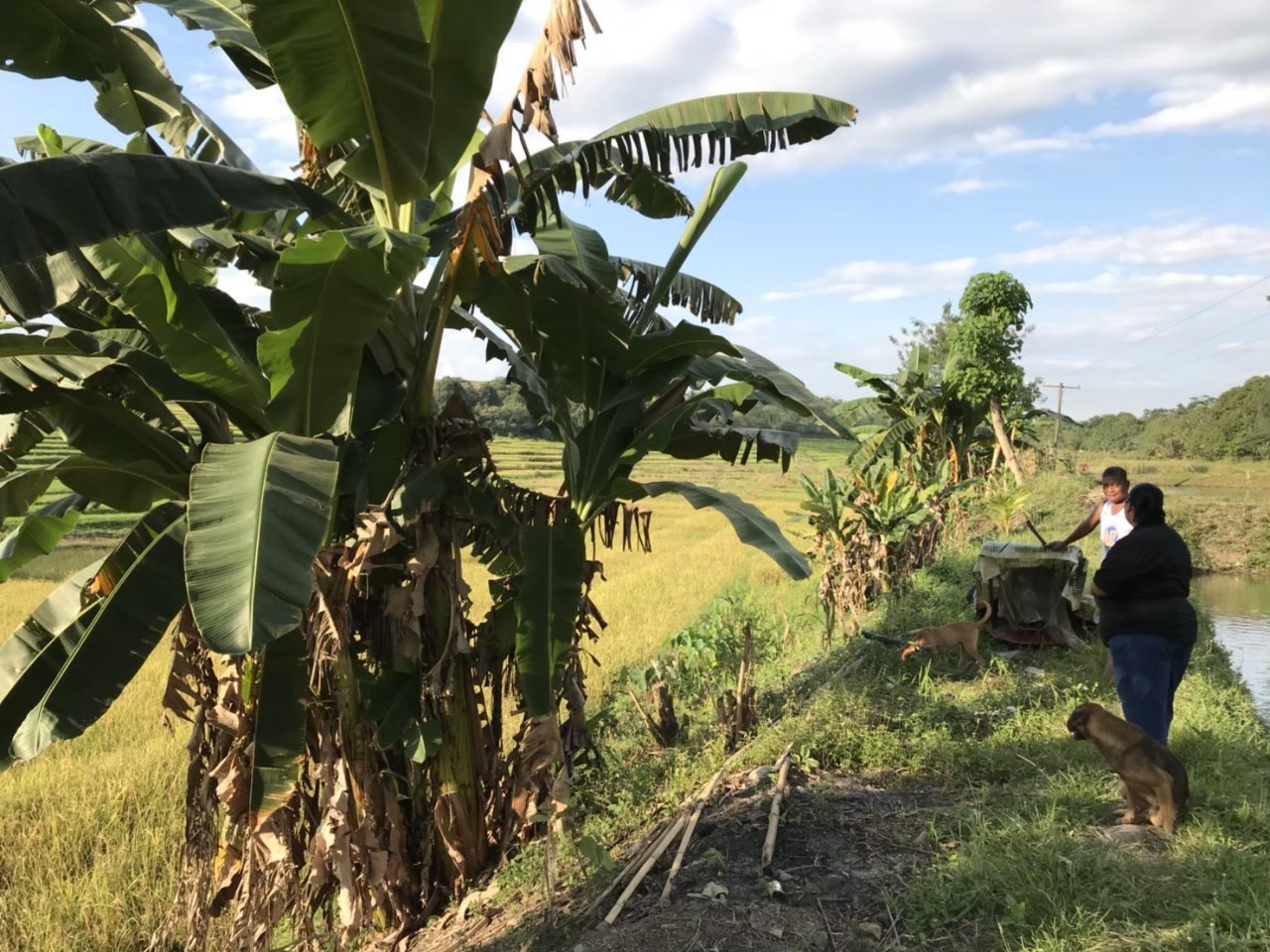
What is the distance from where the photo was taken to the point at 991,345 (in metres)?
15.8

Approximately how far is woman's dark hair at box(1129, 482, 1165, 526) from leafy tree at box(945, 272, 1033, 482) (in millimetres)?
10296

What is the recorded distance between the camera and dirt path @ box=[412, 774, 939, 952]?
3498 mm

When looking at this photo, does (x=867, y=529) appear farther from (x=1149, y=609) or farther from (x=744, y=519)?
(x=744, y=519)

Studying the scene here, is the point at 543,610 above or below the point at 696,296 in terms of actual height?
below

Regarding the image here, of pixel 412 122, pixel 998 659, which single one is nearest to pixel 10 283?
A: pixel 412 122

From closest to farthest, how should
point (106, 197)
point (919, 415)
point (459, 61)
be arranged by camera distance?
point (106, 197)
point (459, 61)
point (919, 415)

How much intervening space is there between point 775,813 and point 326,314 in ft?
9.68

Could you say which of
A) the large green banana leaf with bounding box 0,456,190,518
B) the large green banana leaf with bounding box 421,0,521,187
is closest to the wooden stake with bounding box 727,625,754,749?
the large green banana leaf with bounding box 0,456,190,518

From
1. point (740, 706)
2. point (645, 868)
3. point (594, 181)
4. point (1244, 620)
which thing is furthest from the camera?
point (1244, 620)

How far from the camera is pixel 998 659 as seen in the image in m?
7.18

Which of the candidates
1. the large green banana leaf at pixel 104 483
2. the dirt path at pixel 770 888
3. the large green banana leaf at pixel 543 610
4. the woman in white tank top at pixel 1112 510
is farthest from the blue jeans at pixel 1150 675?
the large green banana leaf at pixel 104 483

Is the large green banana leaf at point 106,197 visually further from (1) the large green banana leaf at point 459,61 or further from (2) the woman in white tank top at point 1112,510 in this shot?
(2) the woman in white tank top at point 1112,510

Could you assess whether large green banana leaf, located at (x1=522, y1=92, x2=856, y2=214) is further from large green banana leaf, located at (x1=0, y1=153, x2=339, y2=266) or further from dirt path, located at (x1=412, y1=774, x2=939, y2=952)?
dirt path, located at (x1=412, y1=774, x2=939, y2=952)

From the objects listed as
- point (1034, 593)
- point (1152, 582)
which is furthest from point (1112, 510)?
point (1152, 582)
